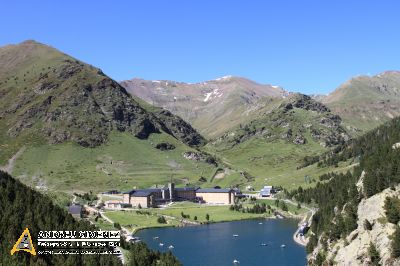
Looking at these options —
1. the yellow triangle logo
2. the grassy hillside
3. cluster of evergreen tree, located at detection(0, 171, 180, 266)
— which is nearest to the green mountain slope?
cluster of evergreen tree, located at detection(0, 171, 180, 266)

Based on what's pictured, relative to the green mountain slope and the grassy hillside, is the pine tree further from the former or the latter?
the grassy hillside

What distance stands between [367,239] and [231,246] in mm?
62012

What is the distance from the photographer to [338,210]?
143500 millimetres

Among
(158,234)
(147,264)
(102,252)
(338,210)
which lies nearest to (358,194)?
(338,210)

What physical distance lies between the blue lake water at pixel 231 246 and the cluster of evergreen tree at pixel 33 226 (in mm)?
38888

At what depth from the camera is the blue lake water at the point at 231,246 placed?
143m

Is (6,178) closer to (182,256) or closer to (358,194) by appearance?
(182,256)

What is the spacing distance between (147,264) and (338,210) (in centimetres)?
6807

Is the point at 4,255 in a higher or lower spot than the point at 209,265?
higher

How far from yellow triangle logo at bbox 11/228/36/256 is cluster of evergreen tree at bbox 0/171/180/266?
0.79 m

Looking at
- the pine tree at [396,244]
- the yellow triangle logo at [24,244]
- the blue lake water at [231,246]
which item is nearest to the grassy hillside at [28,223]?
the yellow triangle logo at [24,244]

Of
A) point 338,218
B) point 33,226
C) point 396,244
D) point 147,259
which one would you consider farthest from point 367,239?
point 33,226

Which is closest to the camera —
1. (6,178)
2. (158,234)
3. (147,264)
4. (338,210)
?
(147,264)

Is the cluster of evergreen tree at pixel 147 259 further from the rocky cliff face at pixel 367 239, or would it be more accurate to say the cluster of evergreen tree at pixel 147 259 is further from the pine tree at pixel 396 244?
the pine tree at pixel 396 244
